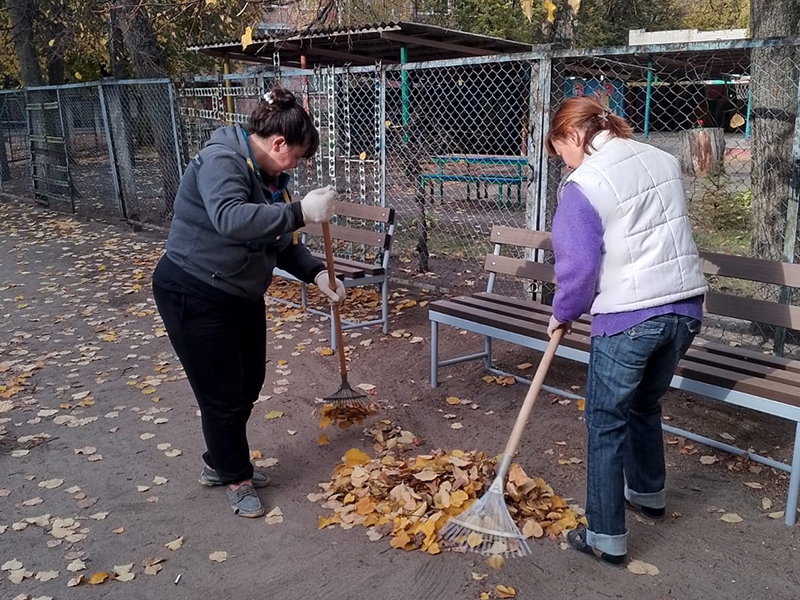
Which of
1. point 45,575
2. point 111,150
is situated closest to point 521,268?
point 45,575

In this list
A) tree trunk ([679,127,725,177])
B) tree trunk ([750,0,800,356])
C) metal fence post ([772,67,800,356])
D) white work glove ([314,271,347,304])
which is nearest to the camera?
white work glove ([314,271,347,304])

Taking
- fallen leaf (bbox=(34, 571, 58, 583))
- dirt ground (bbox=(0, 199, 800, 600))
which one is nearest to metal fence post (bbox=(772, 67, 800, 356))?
dirt ground (bbox=(0, 199, 800, 600))

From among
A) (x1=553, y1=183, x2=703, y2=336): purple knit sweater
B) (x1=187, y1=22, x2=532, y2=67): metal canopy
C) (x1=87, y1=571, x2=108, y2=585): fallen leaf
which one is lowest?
(x1=87, y1=571, x2=108, y2=585): fallen leaf

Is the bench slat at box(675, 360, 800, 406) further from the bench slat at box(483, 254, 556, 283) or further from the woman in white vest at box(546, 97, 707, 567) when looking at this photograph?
the bench slat at box(483, 254, 556, 283)

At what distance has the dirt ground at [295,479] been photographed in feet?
9.04

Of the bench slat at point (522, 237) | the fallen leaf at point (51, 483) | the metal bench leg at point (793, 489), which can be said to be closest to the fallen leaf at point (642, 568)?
the metal bench leg at point (793, 489)

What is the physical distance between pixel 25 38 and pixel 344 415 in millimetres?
13706

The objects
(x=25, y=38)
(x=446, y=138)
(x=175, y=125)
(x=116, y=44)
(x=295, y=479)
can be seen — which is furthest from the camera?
(x=25, y=38)

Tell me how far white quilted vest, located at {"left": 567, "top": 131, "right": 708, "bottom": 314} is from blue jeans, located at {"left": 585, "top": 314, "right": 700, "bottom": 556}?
116mm

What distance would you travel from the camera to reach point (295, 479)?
11.7 feet

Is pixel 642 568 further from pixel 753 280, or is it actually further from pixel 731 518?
pixel 753 280

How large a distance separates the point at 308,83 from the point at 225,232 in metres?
5.44

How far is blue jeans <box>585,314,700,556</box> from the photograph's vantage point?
248 cm

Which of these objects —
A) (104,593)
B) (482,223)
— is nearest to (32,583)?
(104,593)
